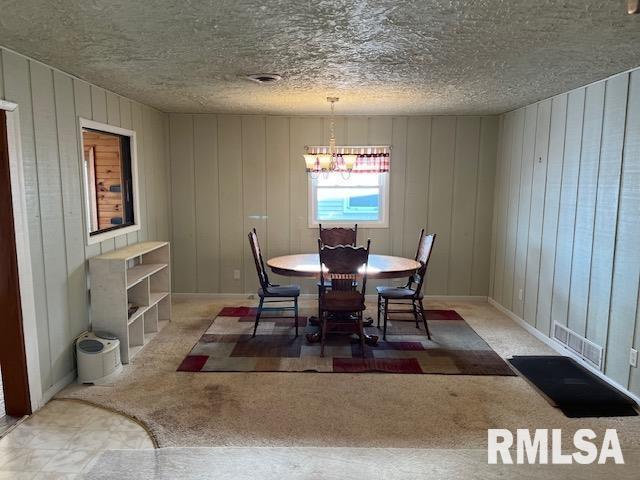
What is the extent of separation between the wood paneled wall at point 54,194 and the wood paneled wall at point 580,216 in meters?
3.91

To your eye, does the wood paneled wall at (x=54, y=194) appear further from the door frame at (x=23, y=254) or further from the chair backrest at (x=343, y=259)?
the chair backrest at (x=343, y=259)

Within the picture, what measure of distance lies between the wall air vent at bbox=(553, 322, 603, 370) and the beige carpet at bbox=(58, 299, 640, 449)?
62 centimetres

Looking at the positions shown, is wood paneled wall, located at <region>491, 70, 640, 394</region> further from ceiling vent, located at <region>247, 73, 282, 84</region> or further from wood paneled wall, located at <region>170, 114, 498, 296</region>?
ceiling vent, located at <region>247, 73, 282, 84</region>

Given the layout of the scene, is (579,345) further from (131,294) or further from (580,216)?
(131,294)

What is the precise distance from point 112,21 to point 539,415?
10.8 feet

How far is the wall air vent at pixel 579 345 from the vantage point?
341cm

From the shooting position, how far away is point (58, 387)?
316 cm

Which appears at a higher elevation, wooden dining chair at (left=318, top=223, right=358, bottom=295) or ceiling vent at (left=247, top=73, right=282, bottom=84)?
ceiling vent at (left=247, top=73, right=282, bottom=84)

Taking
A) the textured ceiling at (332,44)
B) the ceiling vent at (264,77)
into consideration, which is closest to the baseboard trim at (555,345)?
the textured ceiling at (332,44)

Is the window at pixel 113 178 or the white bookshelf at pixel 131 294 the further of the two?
the window at pixel 113 178

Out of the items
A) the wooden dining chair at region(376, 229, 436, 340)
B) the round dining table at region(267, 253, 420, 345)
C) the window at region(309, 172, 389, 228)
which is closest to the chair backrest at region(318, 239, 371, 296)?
the round dining table at region(267, 253, 420, 345)

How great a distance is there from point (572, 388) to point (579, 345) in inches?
22.4

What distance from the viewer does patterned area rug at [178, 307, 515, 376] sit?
358 cm

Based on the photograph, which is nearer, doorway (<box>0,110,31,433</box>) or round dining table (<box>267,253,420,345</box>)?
doorway (<box>0,110,31,433</box>)
